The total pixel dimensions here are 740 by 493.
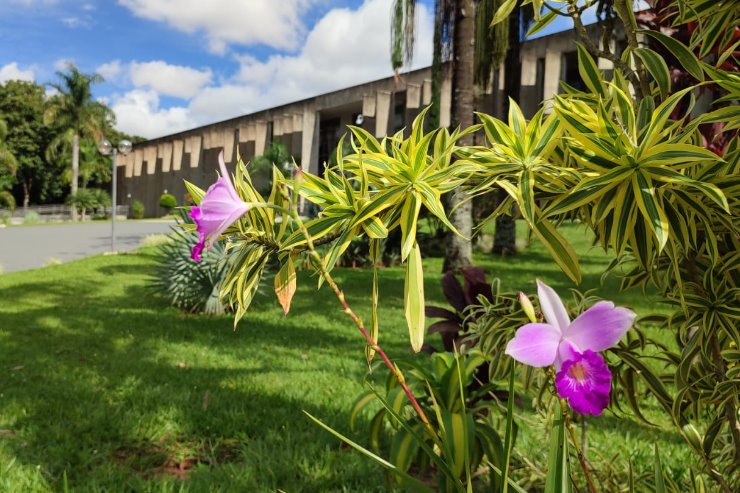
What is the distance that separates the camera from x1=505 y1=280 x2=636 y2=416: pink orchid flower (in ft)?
2.19

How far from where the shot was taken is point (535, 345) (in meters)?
0.70

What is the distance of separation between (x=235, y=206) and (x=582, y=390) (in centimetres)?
51

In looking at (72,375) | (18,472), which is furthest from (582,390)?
(72,375)

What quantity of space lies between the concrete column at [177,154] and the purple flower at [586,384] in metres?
35.7

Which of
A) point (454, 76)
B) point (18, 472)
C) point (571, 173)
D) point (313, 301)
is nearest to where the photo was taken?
point (571, 173)

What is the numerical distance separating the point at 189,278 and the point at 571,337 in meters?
6.01

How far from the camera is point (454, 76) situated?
779cm

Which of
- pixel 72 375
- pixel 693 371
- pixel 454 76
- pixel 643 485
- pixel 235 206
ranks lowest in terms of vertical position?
pixel 72 375

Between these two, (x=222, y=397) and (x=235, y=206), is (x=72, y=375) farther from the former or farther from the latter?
(x=235, y=206)

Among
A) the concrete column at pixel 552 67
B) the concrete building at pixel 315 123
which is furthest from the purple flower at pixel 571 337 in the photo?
the concrete column at pixel 552 67

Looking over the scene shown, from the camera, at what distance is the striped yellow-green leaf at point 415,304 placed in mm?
797

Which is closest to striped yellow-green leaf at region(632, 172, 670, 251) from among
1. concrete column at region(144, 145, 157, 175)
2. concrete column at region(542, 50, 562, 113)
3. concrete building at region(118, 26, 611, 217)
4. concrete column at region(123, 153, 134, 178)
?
concrete building at region(118, 26, 611, 217)

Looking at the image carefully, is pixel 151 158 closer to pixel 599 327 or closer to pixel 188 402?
pixel 188 402

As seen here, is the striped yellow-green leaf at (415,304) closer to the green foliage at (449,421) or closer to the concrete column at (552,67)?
the green foliage at (449,421)
